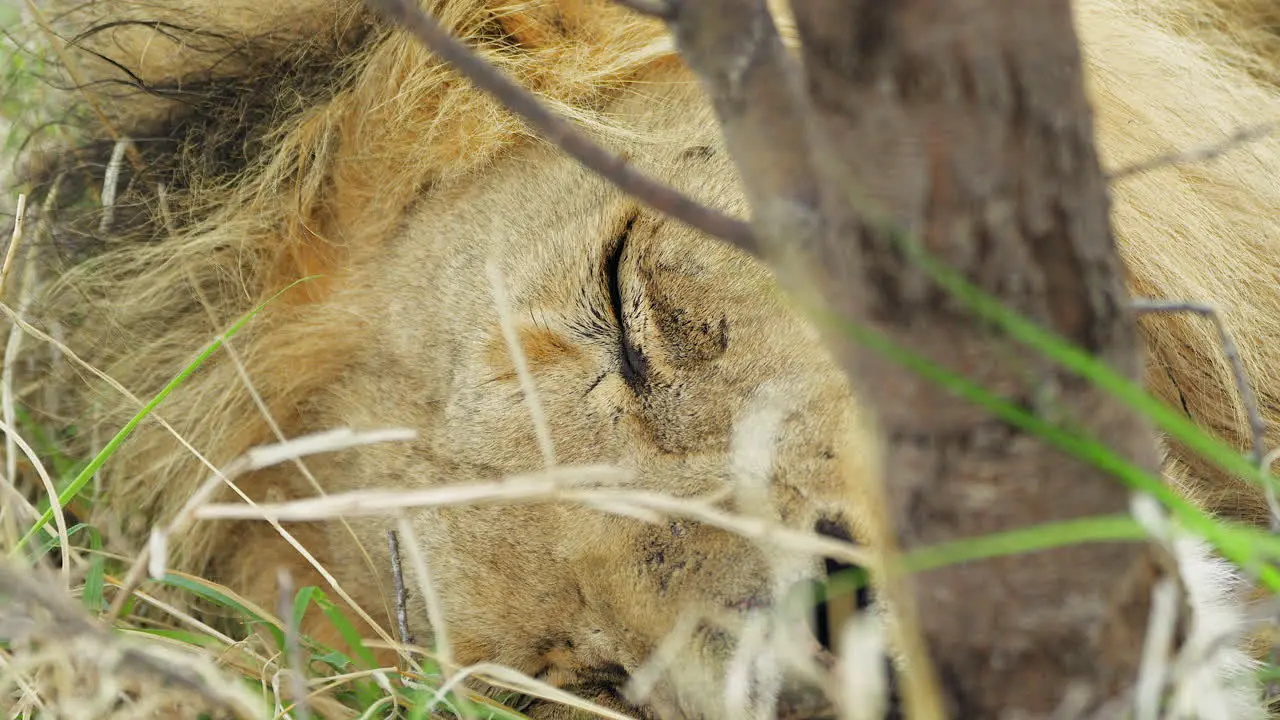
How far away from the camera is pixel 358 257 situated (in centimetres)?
183

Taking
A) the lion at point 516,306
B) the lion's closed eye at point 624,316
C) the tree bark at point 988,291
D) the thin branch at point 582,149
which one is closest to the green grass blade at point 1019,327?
the tree bark at point 988,291

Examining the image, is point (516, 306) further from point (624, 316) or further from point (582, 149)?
point (582, 149)

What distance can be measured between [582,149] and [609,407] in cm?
70

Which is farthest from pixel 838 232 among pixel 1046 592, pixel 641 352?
pixel 641 352

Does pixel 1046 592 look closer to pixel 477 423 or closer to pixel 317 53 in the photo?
pixel 477 423

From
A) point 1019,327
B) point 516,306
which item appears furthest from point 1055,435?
point 516,306

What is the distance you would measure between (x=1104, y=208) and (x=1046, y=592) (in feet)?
0.77

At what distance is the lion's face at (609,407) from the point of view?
1.27 m

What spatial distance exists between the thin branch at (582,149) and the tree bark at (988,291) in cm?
8

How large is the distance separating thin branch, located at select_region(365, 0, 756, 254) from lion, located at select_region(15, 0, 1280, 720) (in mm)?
430

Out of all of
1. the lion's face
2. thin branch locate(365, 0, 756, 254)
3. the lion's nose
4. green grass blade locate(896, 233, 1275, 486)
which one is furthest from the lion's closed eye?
green grass blade locate(896, 233, 1275, 486)

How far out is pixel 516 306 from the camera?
1555 mm

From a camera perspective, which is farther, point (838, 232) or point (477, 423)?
point (477, 423)

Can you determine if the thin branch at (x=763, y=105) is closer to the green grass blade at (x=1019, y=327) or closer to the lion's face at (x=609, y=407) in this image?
the green grass blade at (x=1019, y=327)
